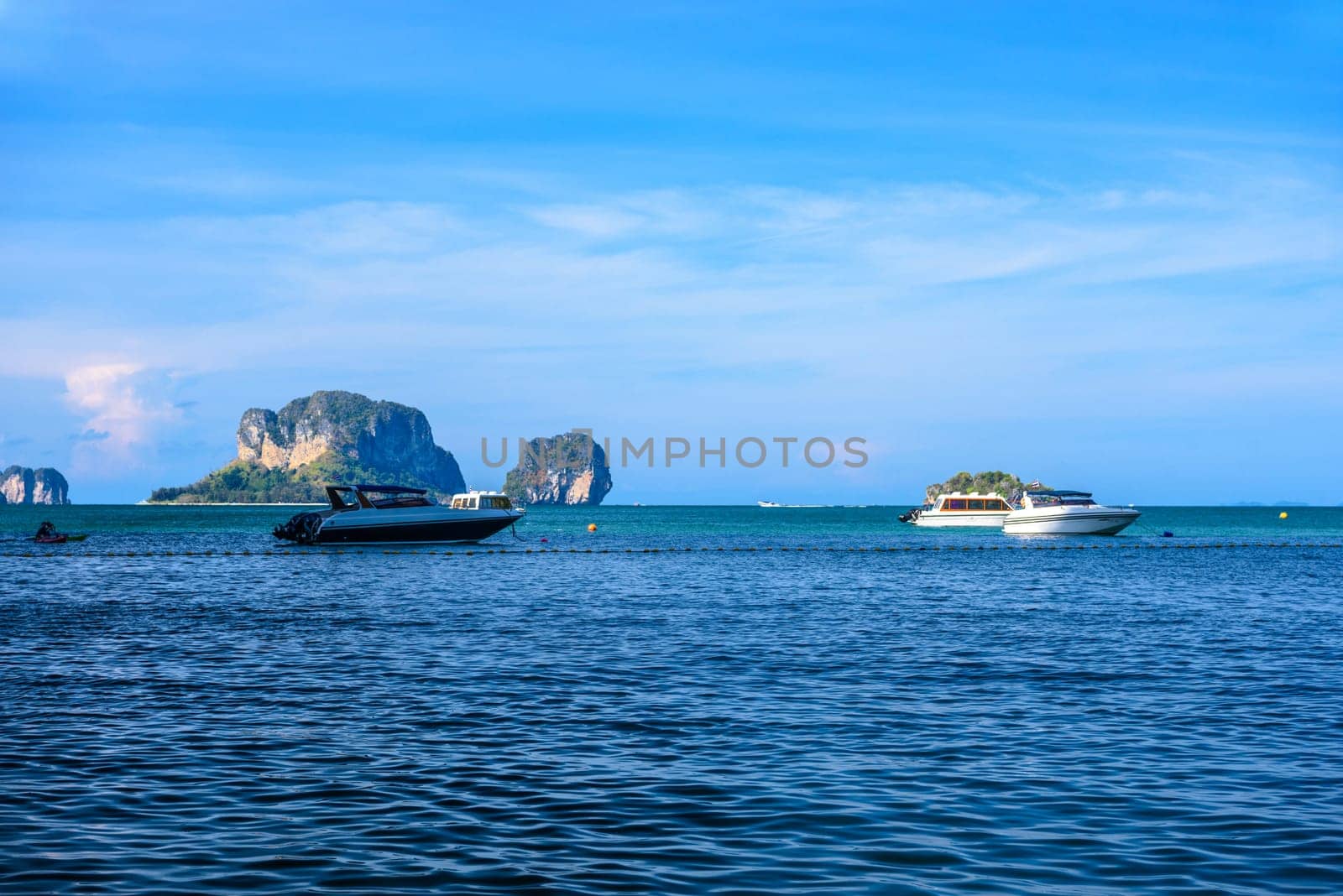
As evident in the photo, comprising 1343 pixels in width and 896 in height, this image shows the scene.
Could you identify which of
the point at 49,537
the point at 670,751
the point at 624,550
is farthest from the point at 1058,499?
the point at 670,751

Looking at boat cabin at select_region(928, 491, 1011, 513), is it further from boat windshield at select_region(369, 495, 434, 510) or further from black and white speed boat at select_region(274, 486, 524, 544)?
boat windshield at select_region(369, 495, 434, 510)

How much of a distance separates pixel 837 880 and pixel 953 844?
1551 millimetres

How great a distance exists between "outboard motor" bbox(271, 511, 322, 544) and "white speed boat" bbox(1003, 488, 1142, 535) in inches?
2373

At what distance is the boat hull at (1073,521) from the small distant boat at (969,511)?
51.8ft

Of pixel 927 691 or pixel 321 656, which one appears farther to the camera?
pixel 321 656

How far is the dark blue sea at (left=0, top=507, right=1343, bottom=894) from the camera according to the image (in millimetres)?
10617

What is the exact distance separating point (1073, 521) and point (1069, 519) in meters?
0.44

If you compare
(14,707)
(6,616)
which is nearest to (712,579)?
(6,616)

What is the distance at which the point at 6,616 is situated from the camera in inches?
1288

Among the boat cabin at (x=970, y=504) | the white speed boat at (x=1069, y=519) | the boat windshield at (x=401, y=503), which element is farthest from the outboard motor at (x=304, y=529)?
→ the boat cabin at (x=970, y=504)

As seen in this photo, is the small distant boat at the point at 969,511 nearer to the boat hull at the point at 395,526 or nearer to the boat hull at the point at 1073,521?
the boat hull at the point at 1073,521

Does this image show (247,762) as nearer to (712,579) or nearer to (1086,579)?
(712,579)

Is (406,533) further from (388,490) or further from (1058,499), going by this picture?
(1058,499)

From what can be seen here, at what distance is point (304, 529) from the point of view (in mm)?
78688
